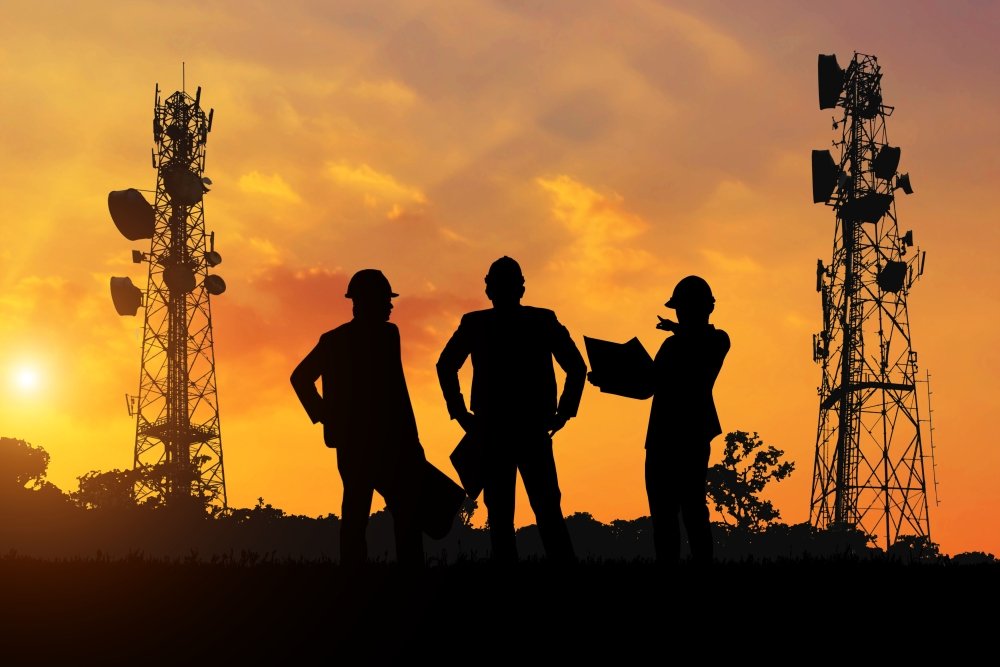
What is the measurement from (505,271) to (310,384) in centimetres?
203

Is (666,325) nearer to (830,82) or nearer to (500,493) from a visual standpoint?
(500,493)

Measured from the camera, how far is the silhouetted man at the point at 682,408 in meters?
10.6

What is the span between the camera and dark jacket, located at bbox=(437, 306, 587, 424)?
10375mm

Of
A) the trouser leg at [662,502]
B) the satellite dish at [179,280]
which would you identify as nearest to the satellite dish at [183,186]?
the satellite dish at [179,280]

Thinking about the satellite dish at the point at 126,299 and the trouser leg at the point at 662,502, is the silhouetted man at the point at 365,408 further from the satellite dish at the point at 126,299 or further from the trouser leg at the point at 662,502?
the satellite dish at the point at 126,299

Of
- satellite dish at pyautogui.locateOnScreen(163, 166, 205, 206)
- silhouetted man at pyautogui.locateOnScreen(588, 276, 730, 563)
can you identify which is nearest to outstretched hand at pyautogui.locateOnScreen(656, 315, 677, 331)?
silhouetted man at pyautogui.locateOnScreen(588, 276, 730, 563)

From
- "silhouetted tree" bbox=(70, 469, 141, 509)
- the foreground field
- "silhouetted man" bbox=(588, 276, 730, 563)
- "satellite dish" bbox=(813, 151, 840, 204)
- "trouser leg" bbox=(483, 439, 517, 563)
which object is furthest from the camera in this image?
"silhouetted tree" bbox=(70, 469, 141, 509)

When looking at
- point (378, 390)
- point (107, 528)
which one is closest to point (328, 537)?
point (107, 528)

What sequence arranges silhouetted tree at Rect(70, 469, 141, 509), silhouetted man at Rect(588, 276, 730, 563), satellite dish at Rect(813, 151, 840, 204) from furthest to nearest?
silhouetted tree at Rect(70, 469, 141, 509)
satellite dish at Rect(813, 151, 840, 204)
silhouetted man at Rect(588, 276, 730, 563)

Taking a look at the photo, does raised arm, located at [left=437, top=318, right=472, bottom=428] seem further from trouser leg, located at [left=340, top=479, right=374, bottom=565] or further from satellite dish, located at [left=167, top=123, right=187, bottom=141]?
satellite dish, located at [left=167, top=123, right=187, bottom=141]

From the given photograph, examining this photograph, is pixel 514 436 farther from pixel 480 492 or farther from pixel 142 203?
pixel 142 203

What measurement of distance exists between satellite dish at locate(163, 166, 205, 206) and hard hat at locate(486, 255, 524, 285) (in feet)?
198

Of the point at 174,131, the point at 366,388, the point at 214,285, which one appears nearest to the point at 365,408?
the point at 366,388

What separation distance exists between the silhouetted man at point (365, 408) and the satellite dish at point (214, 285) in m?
57.8
